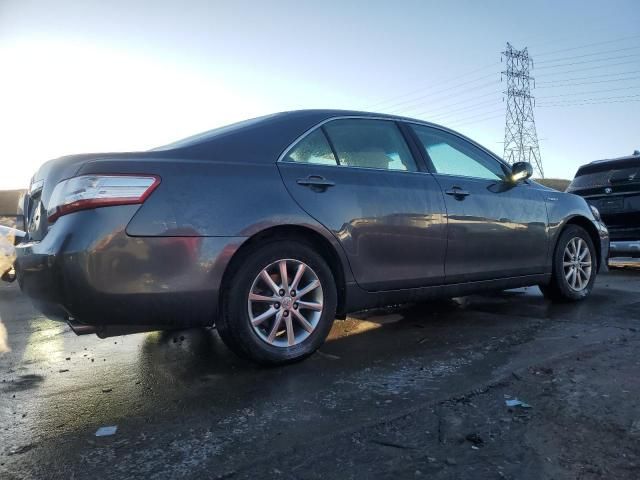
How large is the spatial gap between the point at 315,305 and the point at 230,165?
102 cm

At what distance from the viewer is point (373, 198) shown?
3.75 meters

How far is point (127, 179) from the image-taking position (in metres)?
2.91

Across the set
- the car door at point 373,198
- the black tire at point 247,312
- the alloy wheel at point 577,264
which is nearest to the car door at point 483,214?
the car door at point 373,198

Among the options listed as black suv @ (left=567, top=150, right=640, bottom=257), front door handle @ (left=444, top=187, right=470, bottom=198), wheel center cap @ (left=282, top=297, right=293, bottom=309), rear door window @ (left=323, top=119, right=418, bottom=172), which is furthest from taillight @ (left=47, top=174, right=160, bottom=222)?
black suv @ (left=567, top=150, right=640, bottom=257)

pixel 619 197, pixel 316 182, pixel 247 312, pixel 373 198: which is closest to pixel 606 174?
pixel 619 197

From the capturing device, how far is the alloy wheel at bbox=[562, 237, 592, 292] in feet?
17.5

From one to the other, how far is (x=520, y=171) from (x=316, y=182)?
2273 millimetres

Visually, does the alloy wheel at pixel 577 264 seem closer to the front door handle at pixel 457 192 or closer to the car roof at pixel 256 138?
the front door handle at pixel 457 192

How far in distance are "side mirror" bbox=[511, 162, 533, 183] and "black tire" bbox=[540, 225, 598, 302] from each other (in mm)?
839

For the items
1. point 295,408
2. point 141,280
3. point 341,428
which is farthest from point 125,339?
point 341,428

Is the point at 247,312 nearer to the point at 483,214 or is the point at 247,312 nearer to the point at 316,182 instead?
the point at 316,182

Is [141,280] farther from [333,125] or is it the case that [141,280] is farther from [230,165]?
[333,125]

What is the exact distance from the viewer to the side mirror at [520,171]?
487 cm

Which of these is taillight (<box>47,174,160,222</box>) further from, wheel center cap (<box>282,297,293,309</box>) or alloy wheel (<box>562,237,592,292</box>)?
alloy wheel (<box>562,237,592,292</box>)
